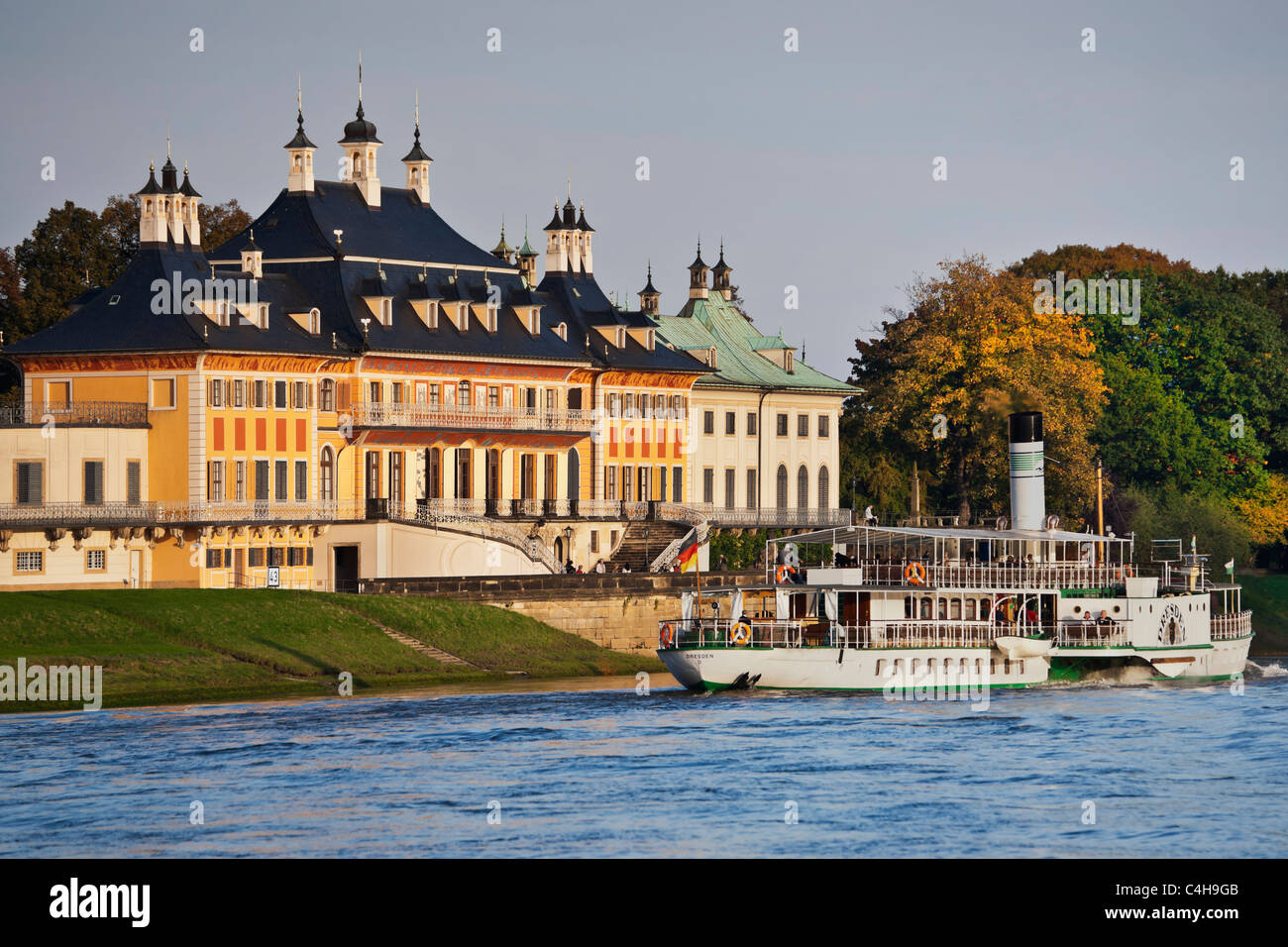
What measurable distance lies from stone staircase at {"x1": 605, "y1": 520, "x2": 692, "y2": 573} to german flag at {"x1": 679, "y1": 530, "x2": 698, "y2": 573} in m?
0.57

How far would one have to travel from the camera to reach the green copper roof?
11881cm

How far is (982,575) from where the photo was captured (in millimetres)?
72062

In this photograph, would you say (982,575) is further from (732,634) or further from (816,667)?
(732,634)

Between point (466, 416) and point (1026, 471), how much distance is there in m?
29.0

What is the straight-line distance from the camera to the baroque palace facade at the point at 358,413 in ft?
289

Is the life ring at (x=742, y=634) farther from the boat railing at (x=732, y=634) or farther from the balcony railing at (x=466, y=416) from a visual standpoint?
the balcony railing at (x=466, y=416)

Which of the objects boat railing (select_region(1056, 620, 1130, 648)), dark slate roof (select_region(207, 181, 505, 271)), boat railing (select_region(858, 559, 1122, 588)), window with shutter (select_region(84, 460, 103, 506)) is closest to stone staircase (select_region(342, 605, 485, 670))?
window with shutter (select_region(84, 460, 103, 506))

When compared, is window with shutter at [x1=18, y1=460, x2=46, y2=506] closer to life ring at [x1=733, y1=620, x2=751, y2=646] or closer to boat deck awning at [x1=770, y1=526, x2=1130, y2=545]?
boat deck awning at [x1=770, y1=526, x2=1130, y2=545]

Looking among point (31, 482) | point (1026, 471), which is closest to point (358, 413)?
point (31, 482)

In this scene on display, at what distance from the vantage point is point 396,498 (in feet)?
320

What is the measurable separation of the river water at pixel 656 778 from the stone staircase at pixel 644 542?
37540 mm

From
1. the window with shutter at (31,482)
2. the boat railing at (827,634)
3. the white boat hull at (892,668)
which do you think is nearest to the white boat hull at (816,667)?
the white boat hull at (892,668)

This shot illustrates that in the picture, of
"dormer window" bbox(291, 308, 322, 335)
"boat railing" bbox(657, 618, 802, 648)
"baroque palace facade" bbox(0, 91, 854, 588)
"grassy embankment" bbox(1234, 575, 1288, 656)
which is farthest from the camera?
"grassy embankment" bbox(1234, 575, 1288, 656)
